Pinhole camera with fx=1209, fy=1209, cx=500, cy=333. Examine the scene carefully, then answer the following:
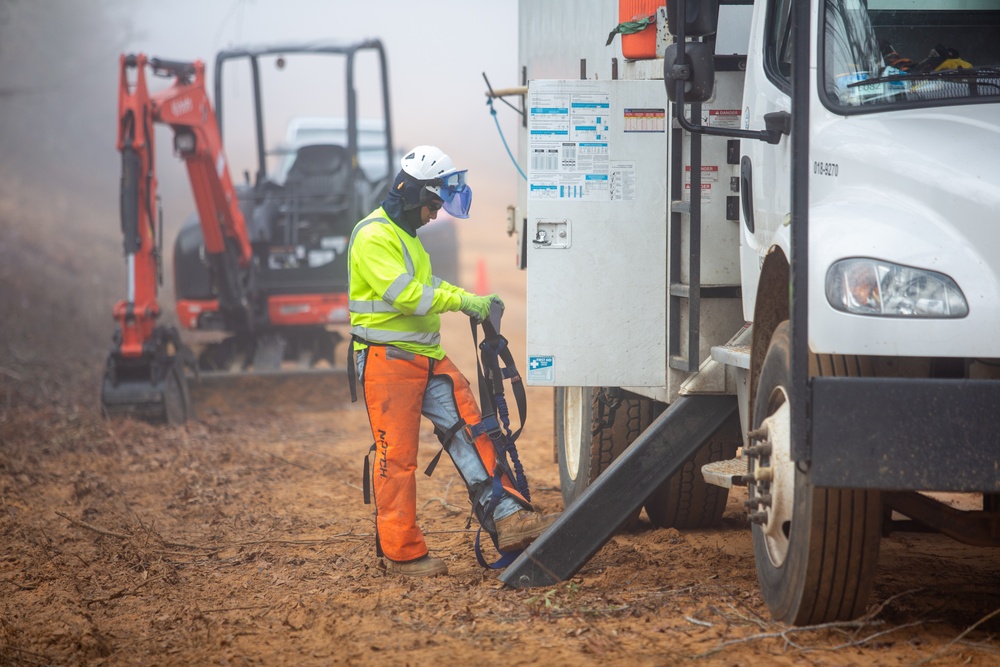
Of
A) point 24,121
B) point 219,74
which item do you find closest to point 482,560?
point 219,74

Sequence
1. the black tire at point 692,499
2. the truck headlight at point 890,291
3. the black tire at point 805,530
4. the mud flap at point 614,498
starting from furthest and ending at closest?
the black tire at point 692,499, the mud flap at point 614,498, the black tire at point 805,530, the truck headlight at point 890,291

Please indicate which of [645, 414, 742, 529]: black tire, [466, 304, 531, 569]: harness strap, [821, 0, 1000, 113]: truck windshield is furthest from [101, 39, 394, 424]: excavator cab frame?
[821, 0, 1000, 113]: truck windshield

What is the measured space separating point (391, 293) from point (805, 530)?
2.32 m

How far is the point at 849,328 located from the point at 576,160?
80.8 inches

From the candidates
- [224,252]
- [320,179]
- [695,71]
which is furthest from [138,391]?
[695,71]

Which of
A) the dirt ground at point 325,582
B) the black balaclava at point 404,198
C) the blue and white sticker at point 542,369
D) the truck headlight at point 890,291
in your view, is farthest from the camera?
the black balaclava at point 404,198

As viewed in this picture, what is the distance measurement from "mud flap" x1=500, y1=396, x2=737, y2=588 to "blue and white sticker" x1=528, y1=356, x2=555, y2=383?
0.52 meters

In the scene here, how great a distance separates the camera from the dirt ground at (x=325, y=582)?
4.34 metres

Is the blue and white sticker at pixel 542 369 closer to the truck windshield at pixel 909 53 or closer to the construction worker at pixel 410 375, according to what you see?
the construction worker at pixel 410 375

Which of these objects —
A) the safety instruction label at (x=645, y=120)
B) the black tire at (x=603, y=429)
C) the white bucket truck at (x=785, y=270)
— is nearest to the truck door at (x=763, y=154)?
the white bucket truck at (x=785, y=270)

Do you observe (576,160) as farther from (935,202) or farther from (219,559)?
(219,559)

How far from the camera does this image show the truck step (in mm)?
4570

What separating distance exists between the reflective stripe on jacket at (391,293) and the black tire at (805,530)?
1774 mm

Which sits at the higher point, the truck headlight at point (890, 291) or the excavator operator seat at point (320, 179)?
Answer: the excavator operator seat at point (320, 179)
